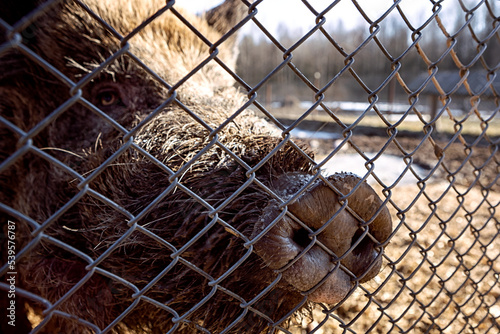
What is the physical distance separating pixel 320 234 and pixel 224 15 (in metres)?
2.73

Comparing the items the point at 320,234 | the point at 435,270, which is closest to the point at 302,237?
the point at 320,234

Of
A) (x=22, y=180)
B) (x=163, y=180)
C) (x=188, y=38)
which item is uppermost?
(x=188, y=38)

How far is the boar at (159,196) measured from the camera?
107 centimetres

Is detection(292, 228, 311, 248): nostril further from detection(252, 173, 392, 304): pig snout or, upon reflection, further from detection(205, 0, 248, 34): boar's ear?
detection(205, 0, 248, 34): boar's ear

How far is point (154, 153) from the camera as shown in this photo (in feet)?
5.96

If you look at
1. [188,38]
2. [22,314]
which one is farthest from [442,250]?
[22,314]

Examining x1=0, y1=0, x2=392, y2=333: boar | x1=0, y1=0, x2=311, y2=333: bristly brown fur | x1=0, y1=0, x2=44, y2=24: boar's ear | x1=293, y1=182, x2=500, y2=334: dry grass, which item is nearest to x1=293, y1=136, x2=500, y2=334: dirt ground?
x1=293, y1=182, x2=500, y2=334: dry grass

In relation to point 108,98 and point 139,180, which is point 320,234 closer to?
→ point 139,180

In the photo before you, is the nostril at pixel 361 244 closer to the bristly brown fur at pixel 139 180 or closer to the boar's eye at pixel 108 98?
the bristly brown fur at pixel 139 180

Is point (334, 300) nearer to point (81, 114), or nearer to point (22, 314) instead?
point (81, 114)

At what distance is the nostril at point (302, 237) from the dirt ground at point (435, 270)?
0.32 m

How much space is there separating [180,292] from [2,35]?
2.12m

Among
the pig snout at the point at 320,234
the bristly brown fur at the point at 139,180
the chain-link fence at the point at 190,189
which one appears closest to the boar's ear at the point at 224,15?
the chain-link fence at the point at 190,189

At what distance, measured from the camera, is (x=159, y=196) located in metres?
1.03
